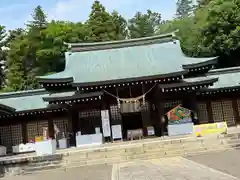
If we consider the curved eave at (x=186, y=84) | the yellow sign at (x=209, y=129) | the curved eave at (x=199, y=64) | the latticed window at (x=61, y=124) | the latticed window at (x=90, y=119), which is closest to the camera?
the yellow sign at (x=209, y=129)

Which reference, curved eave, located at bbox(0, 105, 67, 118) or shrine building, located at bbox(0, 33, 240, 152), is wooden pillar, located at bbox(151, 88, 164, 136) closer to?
shrine building, located at bbox(0, 33, 240, 152)

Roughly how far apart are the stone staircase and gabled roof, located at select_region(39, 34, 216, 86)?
534 centimetres

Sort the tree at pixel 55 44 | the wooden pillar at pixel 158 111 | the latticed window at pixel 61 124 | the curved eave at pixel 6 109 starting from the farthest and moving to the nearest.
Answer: the tree at pixel 55 44, the latticed window at pixel 61 124, the wooden pillar at pixel 158 111, the curved eave at pixel 6 109

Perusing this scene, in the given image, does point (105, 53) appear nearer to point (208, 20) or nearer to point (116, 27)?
point (208, 20)

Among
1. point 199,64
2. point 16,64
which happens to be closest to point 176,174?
point 199,64

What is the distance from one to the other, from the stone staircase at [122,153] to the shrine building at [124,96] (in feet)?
15.8

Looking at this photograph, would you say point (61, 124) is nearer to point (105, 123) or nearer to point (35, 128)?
point (35, 128)

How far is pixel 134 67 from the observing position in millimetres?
22391

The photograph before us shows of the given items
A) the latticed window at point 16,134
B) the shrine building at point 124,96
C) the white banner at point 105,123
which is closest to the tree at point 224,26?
the shrine building at point 124,96

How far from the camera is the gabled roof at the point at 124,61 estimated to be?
21.0 m

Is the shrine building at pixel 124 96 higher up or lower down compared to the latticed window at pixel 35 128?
higher up

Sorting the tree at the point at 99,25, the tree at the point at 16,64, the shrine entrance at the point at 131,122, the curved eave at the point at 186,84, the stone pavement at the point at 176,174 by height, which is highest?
the tree at the point at 99,25

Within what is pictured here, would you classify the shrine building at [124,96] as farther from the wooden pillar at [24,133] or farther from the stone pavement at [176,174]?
the stone pavement at [176,174]

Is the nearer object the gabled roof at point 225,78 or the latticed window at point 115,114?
the latticed window at point 115,114
